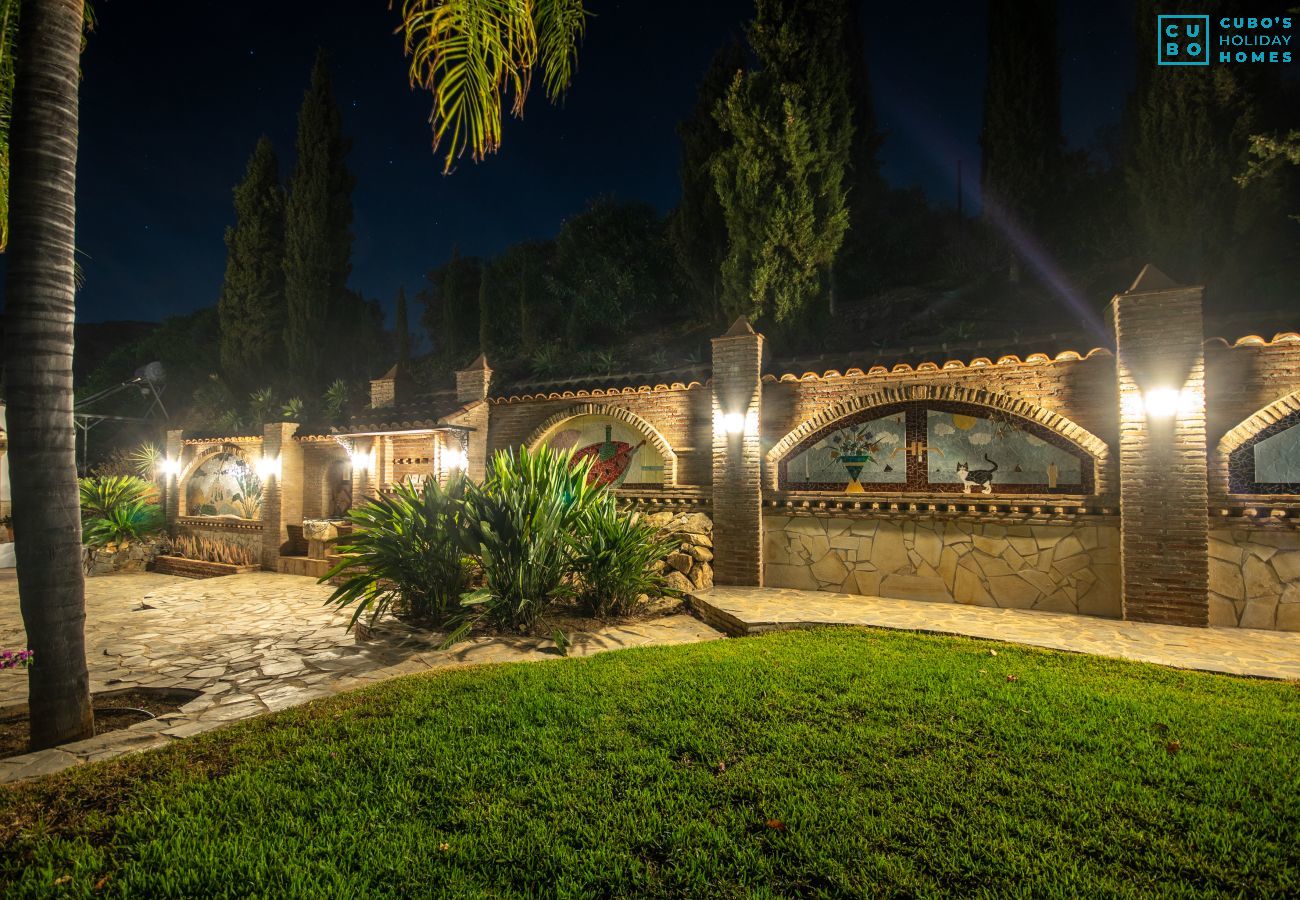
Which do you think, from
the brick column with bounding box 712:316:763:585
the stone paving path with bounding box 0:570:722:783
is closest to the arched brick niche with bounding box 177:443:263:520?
the stone paving path with bounding box 0:570:722:783

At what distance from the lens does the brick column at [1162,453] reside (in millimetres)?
6672

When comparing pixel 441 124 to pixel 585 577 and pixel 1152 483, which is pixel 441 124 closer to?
pixel 585 577

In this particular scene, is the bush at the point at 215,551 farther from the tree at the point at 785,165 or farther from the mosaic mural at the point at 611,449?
the tree at the point at 785,165

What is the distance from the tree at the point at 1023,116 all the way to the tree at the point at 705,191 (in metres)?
7.72

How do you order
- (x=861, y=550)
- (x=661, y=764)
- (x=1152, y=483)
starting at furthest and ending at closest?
(x=861, y=550) → (x=1152, y=483) → (x=661, y=764)

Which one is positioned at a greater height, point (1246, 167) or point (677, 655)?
point (1246, 167)

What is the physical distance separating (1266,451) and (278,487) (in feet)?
59.5

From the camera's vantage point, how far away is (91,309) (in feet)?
147

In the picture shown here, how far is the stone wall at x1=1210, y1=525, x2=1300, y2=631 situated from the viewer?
6.55 meters

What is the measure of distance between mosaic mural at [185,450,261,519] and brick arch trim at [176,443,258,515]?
Result: 4.0 inches

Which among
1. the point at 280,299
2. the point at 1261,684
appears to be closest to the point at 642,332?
the point at 280,299

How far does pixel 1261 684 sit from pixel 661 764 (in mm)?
5244

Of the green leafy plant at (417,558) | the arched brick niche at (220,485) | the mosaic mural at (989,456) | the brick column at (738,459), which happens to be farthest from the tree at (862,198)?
the arched brick niche at (220,485)

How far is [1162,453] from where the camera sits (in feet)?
22.4
